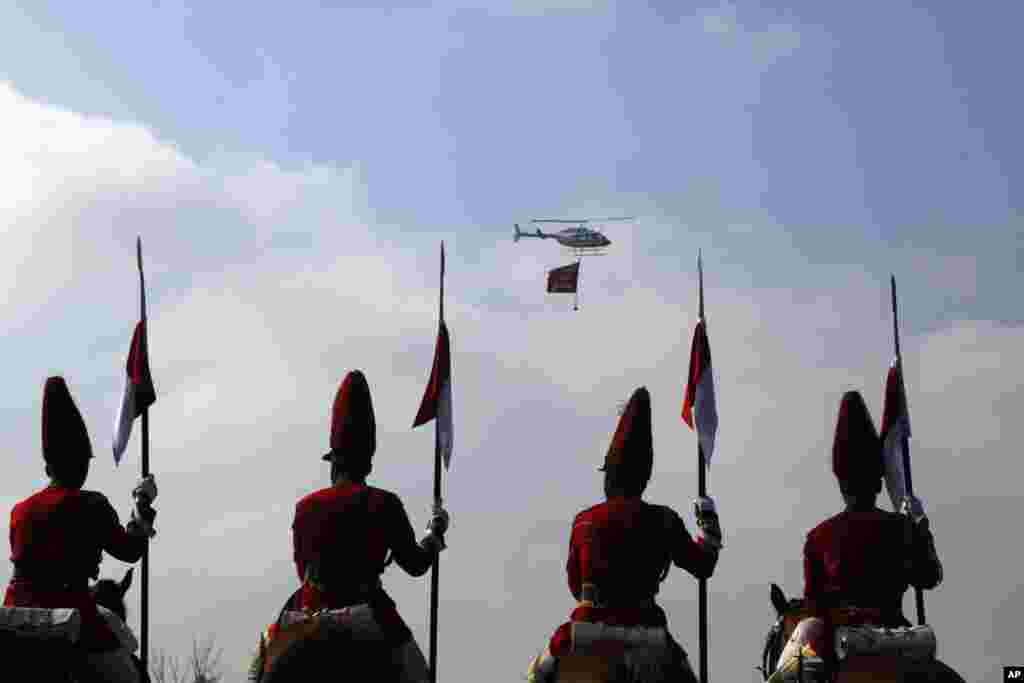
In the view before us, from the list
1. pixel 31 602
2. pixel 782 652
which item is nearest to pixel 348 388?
pixel 31 602

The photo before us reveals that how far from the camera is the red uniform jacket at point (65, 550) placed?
2005 centimetres

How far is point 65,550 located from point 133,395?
123 inches

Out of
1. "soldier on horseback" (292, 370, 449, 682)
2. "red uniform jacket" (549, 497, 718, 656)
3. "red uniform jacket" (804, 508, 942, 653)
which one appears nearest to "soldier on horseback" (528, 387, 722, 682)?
"red uniform jacket" (549, 497, 718, 656)

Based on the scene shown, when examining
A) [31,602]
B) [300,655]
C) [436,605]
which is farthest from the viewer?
[436,605]

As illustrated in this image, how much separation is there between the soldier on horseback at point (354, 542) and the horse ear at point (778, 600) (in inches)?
153

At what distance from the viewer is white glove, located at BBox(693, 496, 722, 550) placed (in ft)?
65.9

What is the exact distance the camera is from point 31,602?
19984mm

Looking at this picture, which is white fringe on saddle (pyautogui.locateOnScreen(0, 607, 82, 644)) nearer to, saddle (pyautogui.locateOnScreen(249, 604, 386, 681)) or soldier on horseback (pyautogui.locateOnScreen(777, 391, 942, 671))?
saddle (pyautogui.locateOnScreen(249, 604, 386, 681))

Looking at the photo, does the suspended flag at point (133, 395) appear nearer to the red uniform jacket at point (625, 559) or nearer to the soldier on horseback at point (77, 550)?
the soldier on horseback at point (77, 550)

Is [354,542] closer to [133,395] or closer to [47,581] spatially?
[47,581]

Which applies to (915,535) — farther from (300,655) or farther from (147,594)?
(147,594)

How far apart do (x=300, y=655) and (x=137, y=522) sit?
300 cm

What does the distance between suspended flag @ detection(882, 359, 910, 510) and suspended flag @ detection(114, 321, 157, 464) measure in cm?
900

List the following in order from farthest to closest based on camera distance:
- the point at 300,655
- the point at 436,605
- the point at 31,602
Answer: the point at 436,605 < the point at 31,602 < the point at 300,655
